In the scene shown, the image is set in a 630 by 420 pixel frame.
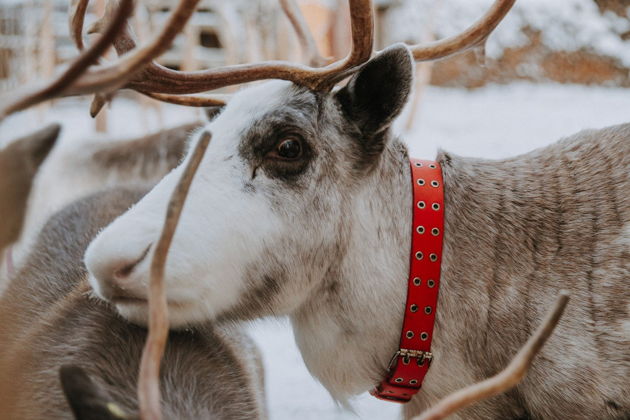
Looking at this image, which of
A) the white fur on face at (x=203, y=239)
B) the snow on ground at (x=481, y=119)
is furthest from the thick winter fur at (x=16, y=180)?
the snow on ground at (x=481, y=119)

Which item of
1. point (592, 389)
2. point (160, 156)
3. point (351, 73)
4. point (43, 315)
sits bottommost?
point (160, 156)

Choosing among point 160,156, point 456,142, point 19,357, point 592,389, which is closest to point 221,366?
point 19,357

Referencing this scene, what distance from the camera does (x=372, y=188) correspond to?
1.83 metres

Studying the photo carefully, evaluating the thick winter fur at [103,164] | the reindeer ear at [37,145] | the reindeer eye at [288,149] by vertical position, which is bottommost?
the thick winter fur at [103,164]

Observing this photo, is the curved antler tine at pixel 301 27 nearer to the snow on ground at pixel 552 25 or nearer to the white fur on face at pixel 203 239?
the white fur on face at pixel 203 239

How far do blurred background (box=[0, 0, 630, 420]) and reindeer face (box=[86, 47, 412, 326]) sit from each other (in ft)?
16.7

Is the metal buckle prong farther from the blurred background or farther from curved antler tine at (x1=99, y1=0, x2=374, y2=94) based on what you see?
the blurred background

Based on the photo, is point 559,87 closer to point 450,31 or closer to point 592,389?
point 450,31

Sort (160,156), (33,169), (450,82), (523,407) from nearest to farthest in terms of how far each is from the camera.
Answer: (33,169) < (523,407) < (160,156) < (450,82)

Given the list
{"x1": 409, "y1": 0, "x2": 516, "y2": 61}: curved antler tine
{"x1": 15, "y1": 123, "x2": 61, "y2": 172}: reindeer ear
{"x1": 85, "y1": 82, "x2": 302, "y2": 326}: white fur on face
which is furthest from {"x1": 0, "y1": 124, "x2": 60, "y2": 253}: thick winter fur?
{"x1": 409, "y1": 0, "x2": 516, "y2": 61}: curved antler tine

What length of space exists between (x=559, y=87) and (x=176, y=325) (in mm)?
9175

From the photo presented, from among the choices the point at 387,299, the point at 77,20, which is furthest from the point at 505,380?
the point at 77,20

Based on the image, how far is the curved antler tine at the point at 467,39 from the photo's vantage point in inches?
77.4

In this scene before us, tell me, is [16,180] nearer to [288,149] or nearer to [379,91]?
[288,149]
